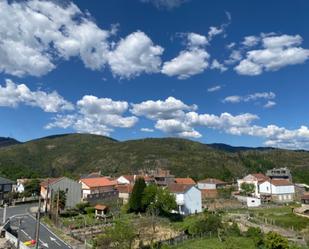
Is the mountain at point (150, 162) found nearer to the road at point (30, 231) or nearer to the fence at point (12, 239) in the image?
the road at point (30, 231)

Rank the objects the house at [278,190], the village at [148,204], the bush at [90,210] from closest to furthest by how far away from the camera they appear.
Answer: the village at [148,204]
the bush at [90,210]
the house at [278,190]

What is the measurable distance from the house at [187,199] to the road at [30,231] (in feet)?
93.1

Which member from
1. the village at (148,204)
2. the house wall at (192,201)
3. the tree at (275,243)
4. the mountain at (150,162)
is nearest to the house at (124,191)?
the village at (148,204)

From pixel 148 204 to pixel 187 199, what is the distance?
11.0 metres

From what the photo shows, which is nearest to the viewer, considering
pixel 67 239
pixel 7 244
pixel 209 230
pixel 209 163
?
pixel 7 244

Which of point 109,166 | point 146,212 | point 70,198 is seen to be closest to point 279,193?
point 146,212

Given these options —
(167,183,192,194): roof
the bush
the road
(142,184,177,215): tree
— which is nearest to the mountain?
(167,183,192,194): roof

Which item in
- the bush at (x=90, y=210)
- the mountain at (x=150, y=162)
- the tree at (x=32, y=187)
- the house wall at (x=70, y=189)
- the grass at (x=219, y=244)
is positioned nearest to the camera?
the grass at (x=219, y=244)

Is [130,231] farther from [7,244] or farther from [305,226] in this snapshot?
[305,226]

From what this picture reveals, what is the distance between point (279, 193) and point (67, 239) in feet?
220

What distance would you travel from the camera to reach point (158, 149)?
187 metres

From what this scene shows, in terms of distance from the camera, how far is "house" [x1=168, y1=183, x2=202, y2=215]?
246 ft

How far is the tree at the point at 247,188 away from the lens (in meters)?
100

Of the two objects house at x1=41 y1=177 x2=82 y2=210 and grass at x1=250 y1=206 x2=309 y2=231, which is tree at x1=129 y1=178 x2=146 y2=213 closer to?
house at x1=41 y1=177 x2=82 y2=210
